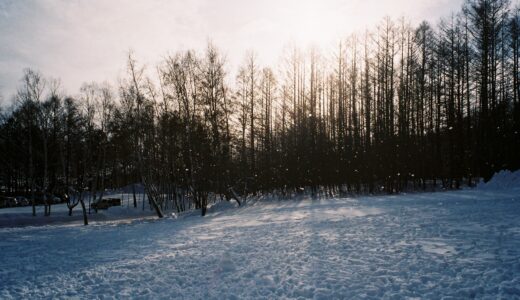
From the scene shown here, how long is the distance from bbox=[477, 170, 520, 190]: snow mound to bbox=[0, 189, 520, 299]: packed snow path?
8.14 metres

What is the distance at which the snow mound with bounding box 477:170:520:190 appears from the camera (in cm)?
1884

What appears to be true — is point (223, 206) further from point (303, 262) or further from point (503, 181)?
point (503, 181)

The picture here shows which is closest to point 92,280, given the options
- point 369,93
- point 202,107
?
point 202,107

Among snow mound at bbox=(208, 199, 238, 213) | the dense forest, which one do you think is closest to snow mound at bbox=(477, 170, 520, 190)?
the dense forest

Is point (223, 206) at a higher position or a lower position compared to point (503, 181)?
lower

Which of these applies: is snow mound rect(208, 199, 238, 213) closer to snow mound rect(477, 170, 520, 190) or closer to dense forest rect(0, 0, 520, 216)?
dense forest rect(0, 0, 520, 216)

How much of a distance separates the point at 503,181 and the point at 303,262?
18494 millimetres

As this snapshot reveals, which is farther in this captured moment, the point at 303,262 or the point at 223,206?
the point at 223,206

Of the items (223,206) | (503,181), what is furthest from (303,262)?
(503,181)

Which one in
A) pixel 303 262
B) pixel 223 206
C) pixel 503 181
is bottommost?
pixel 223 206

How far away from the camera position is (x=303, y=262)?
7461 mm

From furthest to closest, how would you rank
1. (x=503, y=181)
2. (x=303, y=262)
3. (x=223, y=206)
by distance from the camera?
(x=223, y=206)
(x=503, y=181)
(x=303, y=262)

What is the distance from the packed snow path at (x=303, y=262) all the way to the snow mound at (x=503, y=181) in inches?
321

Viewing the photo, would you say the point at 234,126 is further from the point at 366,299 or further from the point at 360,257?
the point at 366,299
